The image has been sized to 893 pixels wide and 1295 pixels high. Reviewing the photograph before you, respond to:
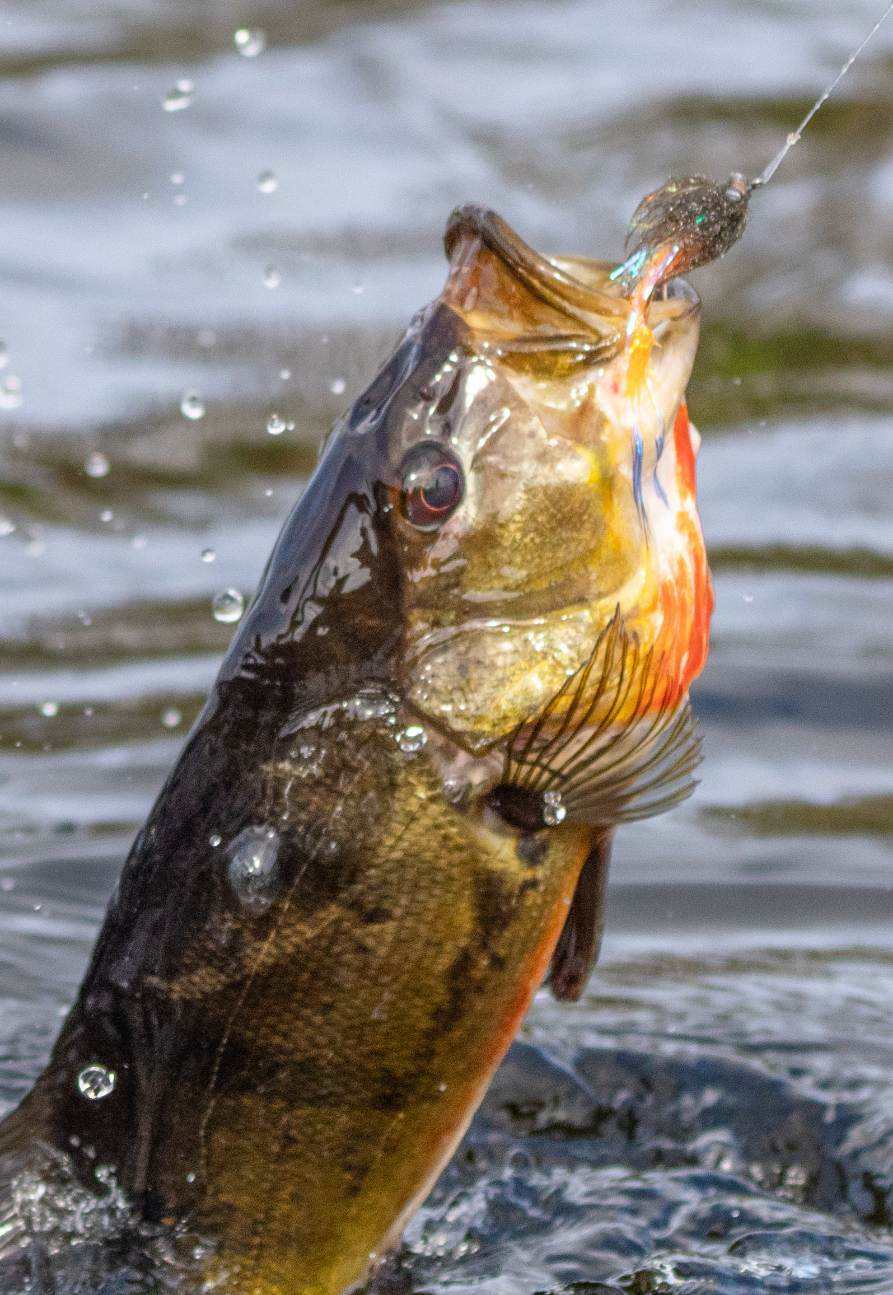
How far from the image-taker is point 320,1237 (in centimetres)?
307

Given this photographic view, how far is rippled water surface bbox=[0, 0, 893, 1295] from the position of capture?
13.2 ft

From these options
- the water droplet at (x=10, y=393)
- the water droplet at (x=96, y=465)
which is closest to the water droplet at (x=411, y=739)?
the water droplet at (x=96, y=465)

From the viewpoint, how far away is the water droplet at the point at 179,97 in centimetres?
1073

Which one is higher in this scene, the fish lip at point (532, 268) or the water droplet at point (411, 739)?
the fish lip at point (532, 268)

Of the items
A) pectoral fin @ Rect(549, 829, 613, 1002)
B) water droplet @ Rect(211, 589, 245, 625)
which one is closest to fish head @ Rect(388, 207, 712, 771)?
pectoral fin @ Rect(549, 829, 613, 1002)

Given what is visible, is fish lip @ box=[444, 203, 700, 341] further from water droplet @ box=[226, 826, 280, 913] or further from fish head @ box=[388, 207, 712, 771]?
water droplet @ box=[226, 826, 280, 913]

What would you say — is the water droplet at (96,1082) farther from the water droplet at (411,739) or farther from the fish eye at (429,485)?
the fish eye at (429,485)

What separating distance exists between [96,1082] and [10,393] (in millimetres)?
5771

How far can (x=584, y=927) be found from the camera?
10.3 feet

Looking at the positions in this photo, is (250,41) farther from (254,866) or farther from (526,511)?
(254,866)

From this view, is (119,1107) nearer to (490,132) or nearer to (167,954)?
(167,954)

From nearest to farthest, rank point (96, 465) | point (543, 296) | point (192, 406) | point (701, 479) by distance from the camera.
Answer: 1. point (543, 296)
2. point (701, 479)
3. point (96, 465)
4. point (192, 406)

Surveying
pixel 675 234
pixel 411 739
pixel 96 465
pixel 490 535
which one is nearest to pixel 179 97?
pixel 96 465

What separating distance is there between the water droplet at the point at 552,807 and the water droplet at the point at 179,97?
8243 millimetres
